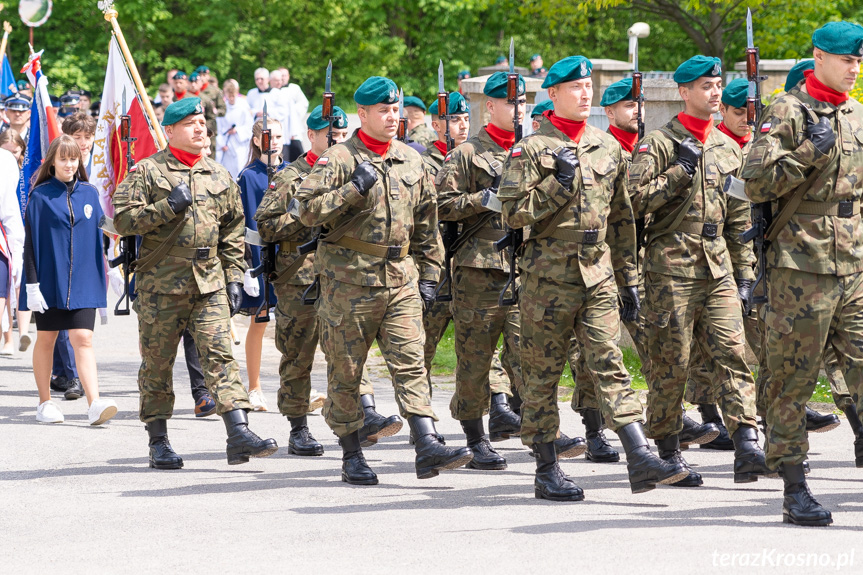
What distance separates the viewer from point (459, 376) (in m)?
7.90

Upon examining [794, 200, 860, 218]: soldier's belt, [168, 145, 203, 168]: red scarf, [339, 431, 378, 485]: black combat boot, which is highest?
[168, 145, 203, 168]: red scarf

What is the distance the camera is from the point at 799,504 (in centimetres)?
605

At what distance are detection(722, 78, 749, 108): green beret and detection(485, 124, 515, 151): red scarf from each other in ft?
4.36

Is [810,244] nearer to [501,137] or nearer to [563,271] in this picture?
[563,271]

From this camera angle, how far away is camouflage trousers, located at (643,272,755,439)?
7.19 m

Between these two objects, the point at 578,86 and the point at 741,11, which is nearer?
the point at 578,86

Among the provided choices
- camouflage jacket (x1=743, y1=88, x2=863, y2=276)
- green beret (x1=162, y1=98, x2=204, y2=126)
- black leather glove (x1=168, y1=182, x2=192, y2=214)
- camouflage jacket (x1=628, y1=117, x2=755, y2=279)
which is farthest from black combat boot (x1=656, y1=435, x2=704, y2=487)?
green beret (x1=162, y1=98, x2=204, y2=126)

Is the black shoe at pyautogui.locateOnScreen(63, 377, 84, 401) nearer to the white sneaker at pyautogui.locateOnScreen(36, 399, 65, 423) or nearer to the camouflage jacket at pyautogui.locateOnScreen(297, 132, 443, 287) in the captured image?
the white sneaker at pyautogui.locateOnScreen(36, 399, 65, 423)

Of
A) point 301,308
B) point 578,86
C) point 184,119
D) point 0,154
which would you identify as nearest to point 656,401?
point 578,86

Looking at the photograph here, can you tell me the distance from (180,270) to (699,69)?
3.26m

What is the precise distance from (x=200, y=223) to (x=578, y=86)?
257 centimetres

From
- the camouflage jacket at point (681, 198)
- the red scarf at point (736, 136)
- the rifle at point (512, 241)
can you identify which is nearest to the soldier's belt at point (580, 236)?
the rifle at point (512, 241)

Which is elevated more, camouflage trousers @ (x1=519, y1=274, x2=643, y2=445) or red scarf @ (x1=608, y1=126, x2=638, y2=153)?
red scarf @ (x1=608, y1=126, x2=638, y2=153)

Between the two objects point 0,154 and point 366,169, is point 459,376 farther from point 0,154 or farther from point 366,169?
point 0,154
